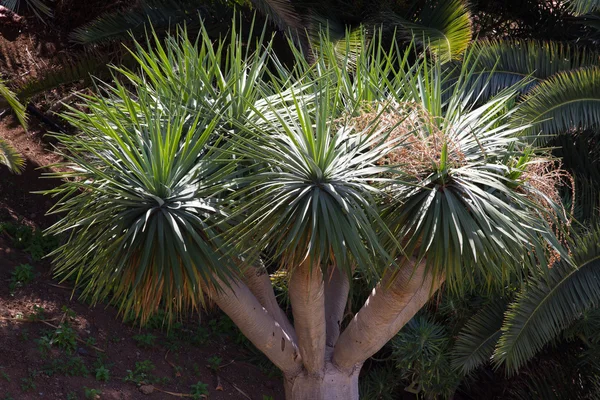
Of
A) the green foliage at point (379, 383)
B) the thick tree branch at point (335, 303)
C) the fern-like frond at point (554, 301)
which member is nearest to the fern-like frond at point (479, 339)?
the fern-like frond at point (554, 301)

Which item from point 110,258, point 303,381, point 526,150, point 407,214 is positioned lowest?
point 303,381

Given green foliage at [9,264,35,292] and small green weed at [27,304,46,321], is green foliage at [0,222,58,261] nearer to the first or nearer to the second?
green foliage at [9,264,35,292]

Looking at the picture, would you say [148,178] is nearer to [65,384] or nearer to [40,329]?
[65,384]

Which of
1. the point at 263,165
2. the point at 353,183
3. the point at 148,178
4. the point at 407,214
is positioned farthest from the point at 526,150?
the point at 148,178

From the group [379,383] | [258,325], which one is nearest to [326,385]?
[258,325]

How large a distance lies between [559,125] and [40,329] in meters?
4.46

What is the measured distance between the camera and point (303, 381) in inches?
188

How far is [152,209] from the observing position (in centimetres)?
349

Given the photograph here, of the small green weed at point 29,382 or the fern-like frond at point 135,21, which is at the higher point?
the fern-like frond at point 135,21

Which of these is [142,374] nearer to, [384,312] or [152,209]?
[384,312]

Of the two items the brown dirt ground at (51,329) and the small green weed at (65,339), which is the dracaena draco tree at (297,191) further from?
the small green weed at (65,339)

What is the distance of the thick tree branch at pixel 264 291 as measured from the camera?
4.48 m

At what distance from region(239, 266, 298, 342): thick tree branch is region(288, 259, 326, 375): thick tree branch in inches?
9.9

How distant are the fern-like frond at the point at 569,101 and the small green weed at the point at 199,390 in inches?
135
